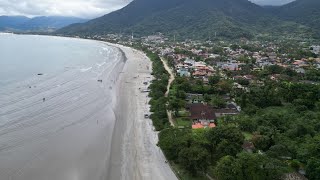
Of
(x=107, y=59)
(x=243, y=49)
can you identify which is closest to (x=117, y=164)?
(x=107, y=59)

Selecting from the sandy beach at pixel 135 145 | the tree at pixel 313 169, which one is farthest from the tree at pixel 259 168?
the sandy beach at pixel 135 145

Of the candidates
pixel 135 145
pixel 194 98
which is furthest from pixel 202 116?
pixel 194 98

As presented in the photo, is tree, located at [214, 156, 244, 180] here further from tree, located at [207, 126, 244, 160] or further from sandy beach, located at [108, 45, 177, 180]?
sandy beach, located at [108, 45, 177, 180]

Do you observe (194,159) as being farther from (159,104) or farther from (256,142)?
(159,104)

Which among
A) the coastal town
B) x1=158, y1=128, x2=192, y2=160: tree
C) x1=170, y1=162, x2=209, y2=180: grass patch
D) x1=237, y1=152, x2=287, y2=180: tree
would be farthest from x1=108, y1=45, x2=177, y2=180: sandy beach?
x1=237, y1=152, x2=287, y2=180: tree

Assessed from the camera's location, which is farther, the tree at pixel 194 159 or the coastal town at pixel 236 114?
the coastal town at pixel 236 114

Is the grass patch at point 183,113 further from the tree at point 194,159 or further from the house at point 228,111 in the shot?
the tree at point 194,159
